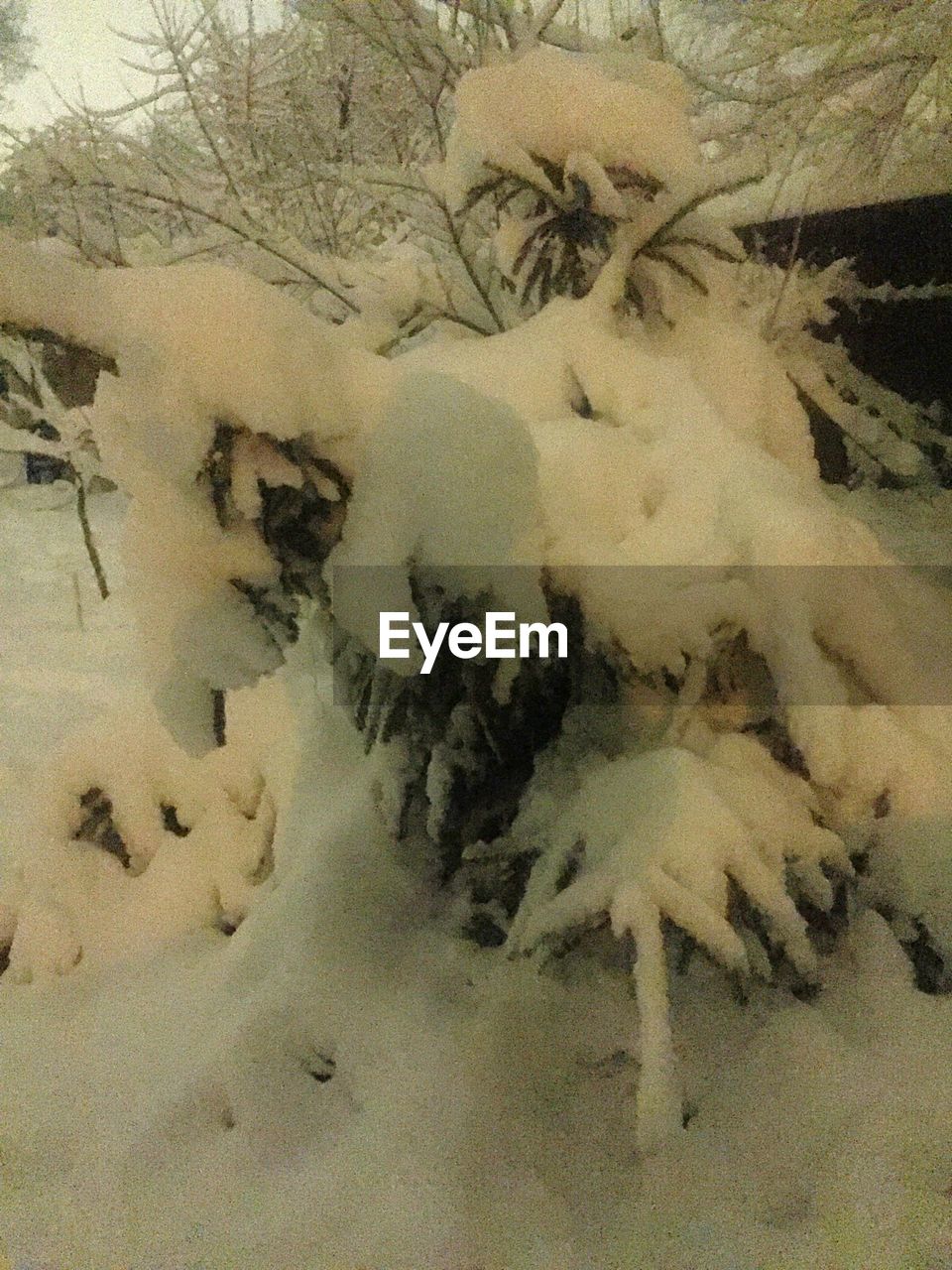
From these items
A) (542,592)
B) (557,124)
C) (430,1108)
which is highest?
(557,124)

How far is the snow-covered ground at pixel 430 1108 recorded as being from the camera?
163cm

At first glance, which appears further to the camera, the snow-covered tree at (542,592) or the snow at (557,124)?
the snow at (557,124)

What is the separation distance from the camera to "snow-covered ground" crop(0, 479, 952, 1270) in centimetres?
163

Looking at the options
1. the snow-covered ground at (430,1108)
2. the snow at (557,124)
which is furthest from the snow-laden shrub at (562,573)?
the snow-covered ground at (430,1108)

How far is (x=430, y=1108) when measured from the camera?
72.8 inches

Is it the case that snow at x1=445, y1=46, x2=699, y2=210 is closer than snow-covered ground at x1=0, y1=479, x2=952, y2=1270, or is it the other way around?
snow-covered ground at x1=0, y1=479, x2=952, y2=1270

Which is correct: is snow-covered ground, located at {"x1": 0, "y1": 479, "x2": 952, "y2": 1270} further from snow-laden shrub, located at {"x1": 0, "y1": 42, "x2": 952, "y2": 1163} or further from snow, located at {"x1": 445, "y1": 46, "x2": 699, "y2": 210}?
snow, located at {"x1": 445, "y1": 46, "x2": 699, "y2": 210}

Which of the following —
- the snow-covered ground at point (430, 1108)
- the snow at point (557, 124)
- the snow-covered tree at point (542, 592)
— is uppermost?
the snow at point (557, 124)

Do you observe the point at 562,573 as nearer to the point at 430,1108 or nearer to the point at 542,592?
the point at 542,592

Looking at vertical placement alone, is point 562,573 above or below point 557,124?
below

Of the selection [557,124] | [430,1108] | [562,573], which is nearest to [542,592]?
[562,573]

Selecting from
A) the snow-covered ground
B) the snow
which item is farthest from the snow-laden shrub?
the snow-covered ground

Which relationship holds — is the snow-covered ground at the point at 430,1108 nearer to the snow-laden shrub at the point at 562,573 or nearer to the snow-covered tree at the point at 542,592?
the snow-covered tree at the point at 542,592

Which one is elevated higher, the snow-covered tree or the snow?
the snow
